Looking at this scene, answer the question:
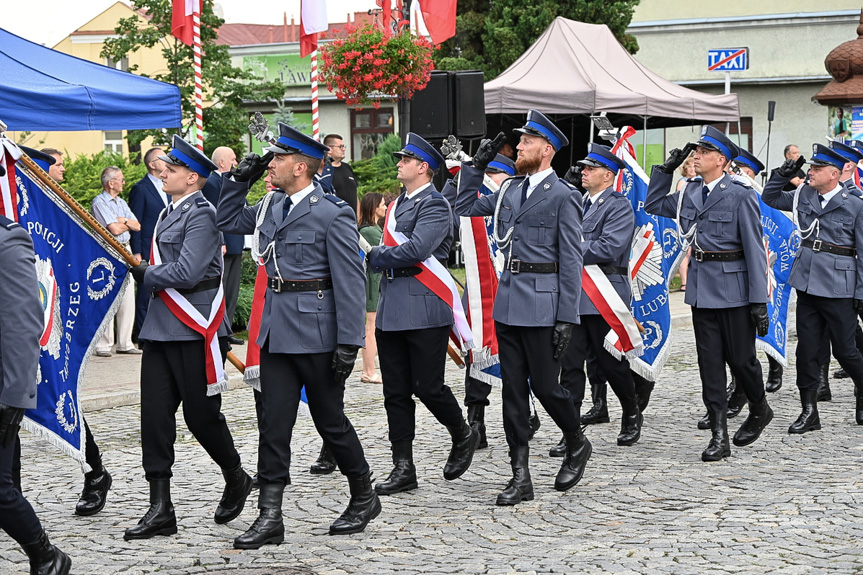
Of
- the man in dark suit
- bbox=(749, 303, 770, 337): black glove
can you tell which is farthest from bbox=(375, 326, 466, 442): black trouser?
the man in dark suit

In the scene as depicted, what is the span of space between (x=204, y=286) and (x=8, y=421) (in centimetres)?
168

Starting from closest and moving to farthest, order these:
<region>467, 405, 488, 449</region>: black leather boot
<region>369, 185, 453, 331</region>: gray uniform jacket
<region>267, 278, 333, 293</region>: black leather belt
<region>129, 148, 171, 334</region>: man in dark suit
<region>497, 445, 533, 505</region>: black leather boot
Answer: <region>267, 278, 333, 293</region>: black leather belt → <region>497, 445, 533, 505</region>: black leather boot → <region>369, 185, 453, 331</region>: gray uniform jacket → <region>467, 405, 488, 449</region>: black leather boot → <region>129, 148, 171, 334</region>: man in dark suit

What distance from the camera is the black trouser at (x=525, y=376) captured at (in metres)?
7.16

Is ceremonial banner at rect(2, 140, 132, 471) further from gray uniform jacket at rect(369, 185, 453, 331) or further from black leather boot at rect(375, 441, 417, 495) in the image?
black leather boot at rect(375, 441, 417, 495)

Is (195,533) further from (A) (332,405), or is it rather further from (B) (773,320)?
(B) (773,320)

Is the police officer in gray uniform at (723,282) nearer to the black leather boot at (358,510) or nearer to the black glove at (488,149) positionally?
the black glove at (488,149)

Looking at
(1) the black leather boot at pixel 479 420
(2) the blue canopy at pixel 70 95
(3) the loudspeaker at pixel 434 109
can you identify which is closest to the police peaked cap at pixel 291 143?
(1) the black leather boot at pixel 479 420

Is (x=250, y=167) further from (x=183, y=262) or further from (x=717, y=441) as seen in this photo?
(x=717, y=441)

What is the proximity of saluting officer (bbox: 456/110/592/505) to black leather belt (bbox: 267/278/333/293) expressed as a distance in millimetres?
1283

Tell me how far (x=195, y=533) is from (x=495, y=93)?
48.8ft

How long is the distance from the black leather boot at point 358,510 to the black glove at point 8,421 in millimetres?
1842

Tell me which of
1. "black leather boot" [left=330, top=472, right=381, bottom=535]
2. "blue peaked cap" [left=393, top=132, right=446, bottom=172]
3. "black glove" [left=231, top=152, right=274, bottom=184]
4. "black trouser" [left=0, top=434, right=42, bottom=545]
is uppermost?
"blue peaked cap" [left=393, top=132, right=446, bottom=172]

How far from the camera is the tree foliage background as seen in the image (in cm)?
2805

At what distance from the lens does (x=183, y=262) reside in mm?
6391
